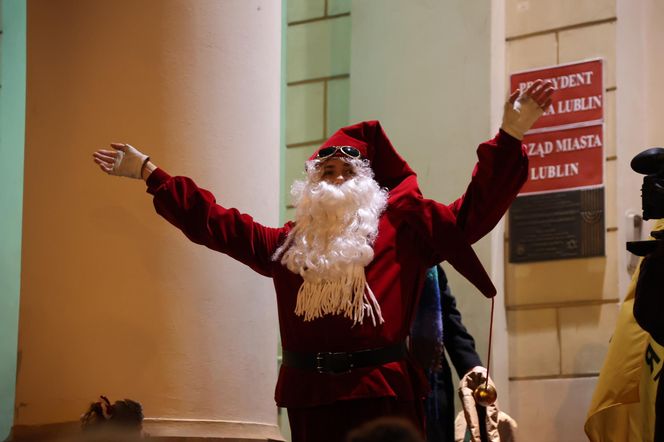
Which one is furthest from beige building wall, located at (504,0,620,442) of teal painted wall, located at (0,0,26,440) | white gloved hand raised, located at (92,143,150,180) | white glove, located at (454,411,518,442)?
teal painted wall, located at (0,0,26,440)

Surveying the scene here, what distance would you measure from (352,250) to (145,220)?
0.93m

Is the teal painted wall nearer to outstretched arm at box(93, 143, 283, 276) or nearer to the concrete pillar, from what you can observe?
the concrete pillar

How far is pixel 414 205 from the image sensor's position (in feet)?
12.7

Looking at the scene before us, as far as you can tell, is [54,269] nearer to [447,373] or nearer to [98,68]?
[98,68]

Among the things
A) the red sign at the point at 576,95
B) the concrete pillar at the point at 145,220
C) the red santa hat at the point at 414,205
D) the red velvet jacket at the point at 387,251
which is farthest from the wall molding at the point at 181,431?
the red sign at the point at 576,95

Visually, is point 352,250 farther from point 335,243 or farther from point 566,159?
point 566,159

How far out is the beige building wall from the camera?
523 cm

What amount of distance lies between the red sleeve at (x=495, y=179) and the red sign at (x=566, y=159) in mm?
1666

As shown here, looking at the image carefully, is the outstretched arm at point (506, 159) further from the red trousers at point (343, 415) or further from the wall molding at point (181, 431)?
the wall molding at point (181, 431)

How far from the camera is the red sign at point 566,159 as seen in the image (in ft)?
17.7

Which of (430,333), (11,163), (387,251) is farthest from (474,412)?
(11,163)

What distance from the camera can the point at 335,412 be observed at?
12.0 ft

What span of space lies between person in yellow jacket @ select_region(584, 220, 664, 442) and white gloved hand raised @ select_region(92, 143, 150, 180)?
1763 millimetres

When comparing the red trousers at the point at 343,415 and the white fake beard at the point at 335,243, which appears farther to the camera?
the white fake beard at the point at 335,243
